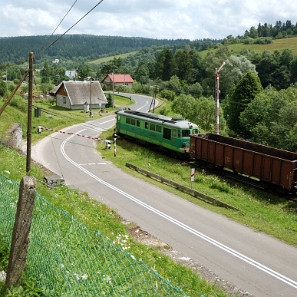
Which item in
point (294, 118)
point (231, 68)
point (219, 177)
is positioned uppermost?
point (231, 68)

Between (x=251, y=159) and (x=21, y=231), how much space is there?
19088mm

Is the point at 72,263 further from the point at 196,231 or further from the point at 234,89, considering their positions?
the point at 234,89

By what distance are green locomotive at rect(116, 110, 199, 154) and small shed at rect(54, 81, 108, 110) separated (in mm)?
24553

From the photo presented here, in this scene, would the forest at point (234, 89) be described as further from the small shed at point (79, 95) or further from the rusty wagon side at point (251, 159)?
the small shed at point (79, 95)

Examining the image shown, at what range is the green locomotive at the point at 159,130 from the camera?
28.5 meters

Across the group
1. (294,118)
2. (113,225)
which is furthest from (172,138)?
(113,225)

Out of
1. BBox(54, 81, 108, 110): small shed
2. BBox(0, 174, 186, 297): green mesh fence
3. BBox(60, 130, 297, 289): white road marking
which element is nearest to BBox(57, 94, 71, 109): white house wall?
BBox(54, 81, 108, 110): small shed

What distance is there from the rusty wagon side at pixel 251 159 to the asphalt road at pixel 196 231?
480 centimetres

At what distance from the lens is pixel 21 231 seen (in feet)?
16.1

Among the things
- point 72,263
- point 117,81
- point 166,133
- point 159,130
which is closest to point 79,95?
point 159,130

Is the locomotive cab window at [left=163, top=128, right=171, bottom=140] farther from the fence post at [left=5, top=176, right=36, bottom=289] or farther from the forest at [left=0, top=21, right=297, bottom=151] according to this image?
the fence post at [left=5, top=176, right=36, bottom=289]

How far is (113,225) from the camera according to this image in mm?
13609

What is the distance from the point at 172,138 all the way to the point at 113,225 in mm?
16001

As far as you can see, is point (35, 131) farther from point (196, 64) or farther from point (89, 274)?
point (196, 64)
